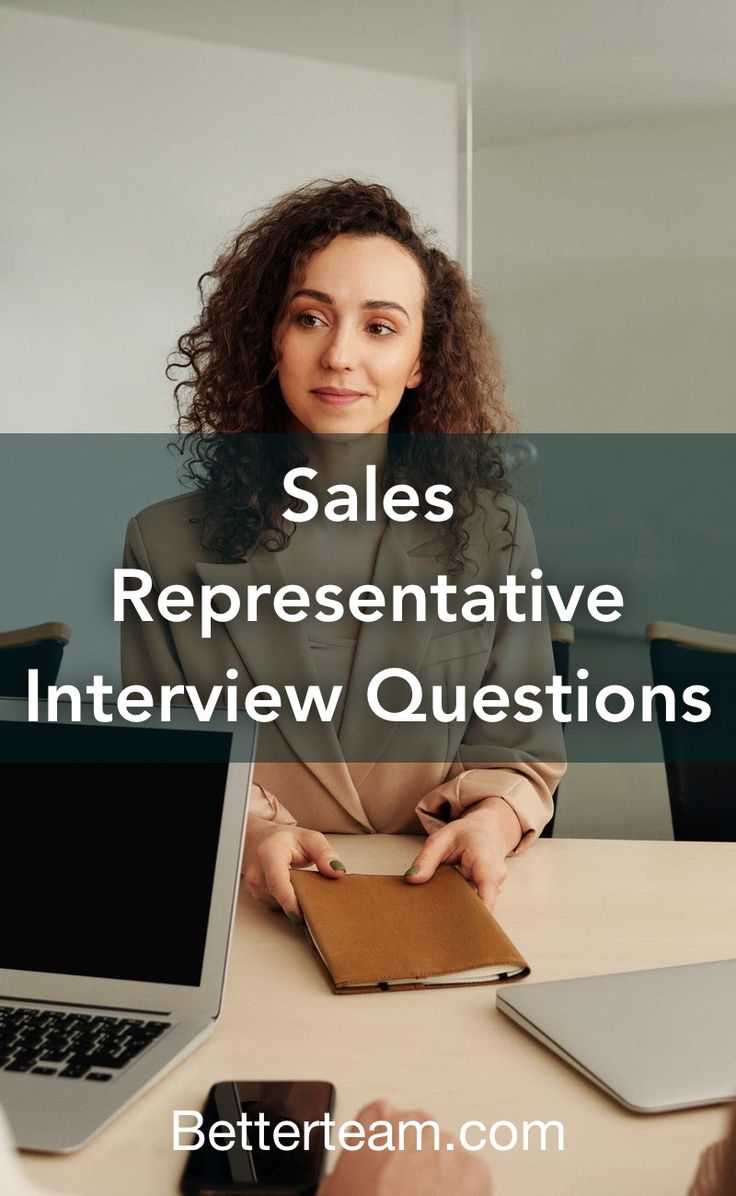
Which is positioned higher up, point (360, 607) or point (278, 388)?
point (278, 388)

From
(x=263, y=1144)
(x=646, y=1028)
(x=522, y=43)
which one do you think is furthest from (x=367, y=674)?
(x=522, y=43)

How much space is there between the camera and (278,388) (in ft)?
5.56

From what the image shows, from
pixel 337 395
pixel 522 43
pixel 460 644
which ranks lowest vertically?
pixel 460 644

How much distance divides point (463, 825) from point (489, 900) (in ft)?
0.39

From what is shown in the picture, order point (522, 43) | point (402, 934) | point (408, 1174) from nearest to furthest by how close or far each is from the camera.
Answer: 1. point (408, 1174)
2. point (402, 934)
3. point (522, 43)

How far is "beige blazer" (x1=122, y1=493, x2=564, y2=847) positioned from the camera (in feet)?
4.75

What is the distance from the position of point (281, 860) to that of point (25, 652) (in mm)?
1302

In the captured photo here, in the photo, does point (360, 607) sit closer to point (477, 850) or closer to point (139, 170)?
point (477, 850)

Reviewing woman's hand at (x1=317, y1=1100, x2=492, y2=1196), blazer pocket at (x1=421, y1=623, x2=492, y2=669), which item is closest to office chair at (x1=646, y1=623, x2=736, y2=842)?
blazer pocket at (x1=421, y1=623, x2=492, y2=669)

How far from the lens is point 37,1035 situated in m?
0.80

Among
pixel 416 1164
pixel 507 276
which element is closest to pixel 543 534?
pixel 507 276

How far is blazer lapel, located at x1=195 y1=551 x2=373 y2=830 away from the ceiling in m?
2.91

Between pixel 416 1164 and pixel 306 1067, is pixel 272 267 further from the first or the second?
pixel 416 1164
